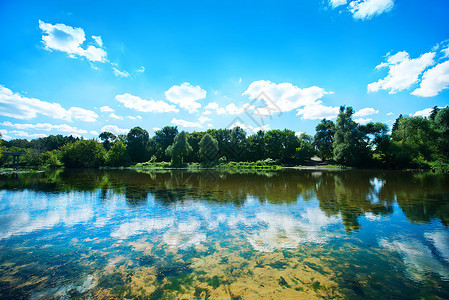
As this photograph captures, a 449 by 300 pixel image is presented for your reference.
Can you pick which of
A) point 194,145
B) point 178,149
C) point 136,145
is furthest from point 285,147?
point 136,145

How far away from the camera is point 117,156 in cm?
5850

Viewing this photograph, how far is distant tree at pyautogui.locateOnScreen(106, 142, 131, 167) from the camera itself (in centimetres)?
5819

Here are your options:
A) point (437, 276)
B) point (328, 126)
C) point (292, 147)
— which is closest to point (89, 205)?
point (437, 276)

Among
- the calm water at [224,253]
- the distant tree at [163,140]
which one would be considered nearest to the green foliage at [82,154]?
the distant tree at [163,140]

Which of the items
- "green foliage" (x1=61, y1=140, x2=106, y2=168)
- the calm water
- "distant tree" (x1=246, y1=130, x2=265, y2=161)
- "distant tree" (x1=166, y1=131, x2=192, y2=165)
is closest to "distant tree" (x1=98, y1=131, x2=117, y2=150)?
"green foliage" (x1=61, y1=140, x2=106, y2=168)

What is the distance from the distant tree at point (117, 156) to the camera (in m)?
58.2

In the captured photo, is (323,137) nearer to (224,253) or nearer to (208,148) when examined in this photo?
(208,148)

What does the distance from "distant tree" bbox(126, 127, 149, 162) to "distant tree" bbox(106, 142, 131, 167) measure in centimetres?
486

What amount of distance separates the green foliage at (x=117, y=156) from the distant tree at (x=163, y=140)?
12.4m

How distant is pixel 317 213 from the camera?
830 cm

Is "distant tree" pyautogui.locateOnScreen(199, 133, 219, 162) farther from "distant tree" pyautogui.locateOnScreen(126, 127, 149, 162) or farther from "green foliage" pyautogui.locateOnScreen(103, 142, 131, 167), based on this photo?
"green foliage" pyautogui.locateOnScreen(103, 142, 131, 167)

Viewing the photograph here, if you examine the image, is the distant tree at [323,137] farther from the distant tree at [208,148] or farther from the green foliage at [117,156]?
the green foliage at [117,156]

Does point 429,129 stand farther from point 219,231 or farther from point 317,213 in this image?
point 219,231

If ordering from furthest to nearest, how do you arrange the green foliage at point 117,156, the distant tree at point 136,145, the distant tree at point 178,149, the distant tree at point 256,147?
the distant tree at point 256,147 < the distant tree at point 136,145 < the green foliage at point 117,156 < the distant tree at point 178,149
